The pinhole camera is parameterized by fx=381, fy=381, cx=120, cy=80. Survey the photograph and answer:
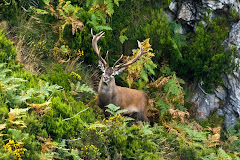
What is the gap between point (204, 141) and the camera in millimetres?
8211

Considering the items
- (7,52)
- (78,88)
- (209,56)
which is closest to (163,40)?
(209,56)

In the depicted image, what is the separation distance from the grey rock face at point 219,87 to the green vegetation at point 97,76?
243 mm

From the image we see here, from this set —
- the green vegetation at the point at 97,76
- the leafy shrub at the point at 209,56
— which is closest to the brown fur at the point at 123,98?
the green vegetation at the point at 97,76

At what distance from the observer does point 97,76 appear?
9797mm

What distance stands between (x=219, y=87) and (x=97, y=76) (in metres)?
3.42

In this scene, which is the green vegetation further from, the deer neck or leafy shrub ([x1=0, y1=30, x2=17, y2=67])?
the deer neck

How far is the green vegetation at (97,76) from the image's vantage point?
21.5ft

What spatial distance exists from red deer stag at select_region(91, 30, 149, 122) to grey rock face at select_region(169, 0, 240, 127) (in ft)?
6.19

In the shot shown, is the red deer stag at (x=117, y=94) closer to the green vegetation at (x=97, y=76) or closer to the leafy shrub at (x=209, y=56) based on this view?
the green vegetation at (x=97, y=76)

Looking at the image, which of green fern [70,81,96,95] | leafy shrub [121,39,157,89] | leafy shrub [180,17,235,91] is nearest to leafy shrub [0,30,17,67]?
green fern [70,81,96,95]

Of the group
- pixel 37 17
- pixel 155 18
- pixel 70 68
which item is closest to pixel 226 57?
pixel 155 18

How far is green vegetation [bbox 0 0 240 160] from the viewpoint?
6.57 m

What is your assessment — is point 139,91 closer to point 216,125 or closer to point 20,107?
point 216,125

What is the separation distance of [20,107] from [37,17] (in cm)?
382
